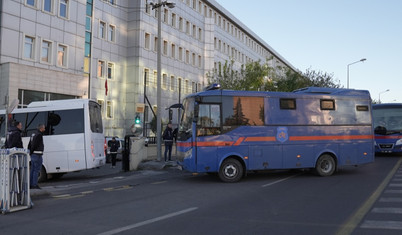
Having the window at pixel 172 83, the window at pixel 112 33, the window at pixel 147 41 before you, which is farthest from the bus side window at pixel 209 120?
the window at pixel 172 83

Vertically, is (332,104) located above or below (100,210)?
above

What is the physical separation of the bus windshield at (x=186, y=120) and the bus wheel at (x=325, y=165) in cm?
512

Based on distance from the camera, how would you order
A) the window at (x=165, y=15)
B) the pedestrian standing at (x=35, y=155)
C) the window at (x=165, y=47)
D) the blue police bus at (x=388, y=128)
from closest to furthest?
the pedestrian standing at (x=35, y=155), the blue police bus at (x=388, y=128), the window at (x=165, y=15), the window at (x=165, y=47)

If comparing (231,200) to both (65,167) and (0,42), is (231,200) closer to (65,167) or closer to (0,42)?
(65,167)

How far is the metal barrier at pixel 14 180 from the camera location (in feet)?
25.6

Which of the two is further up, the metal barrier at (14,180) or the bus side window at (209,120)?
the bus side window at (209,120)

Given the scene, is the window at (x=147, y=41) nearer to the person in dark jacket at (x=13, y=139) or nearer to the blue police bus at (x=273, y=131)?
the blue police bus at (x=273, y=131)

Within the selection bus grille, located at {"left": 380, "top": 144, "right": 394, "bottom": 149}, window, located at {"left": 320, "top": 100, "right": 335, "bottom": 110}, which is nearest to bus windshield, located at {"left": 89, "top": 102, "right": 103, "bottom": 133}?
window, located at {"left": 320, "top": 100, "right": 335, "bottom": 110}

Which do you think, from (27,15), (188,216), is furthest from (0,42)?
(188,216)

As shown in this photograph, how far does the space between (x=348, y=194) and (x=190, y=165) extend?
5003 millimetres

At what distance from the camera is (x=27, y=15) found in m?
26.8

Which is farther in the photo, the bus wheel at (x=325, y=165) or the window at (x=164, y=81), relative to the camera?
the window at (x=164, y=81)

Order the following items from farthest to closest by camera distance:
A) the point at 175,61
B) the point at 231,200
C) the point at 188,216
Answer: the point at 175,61 → the point at 231,200 → the point at 188,216

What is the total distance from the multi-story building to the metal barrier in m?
14.3
